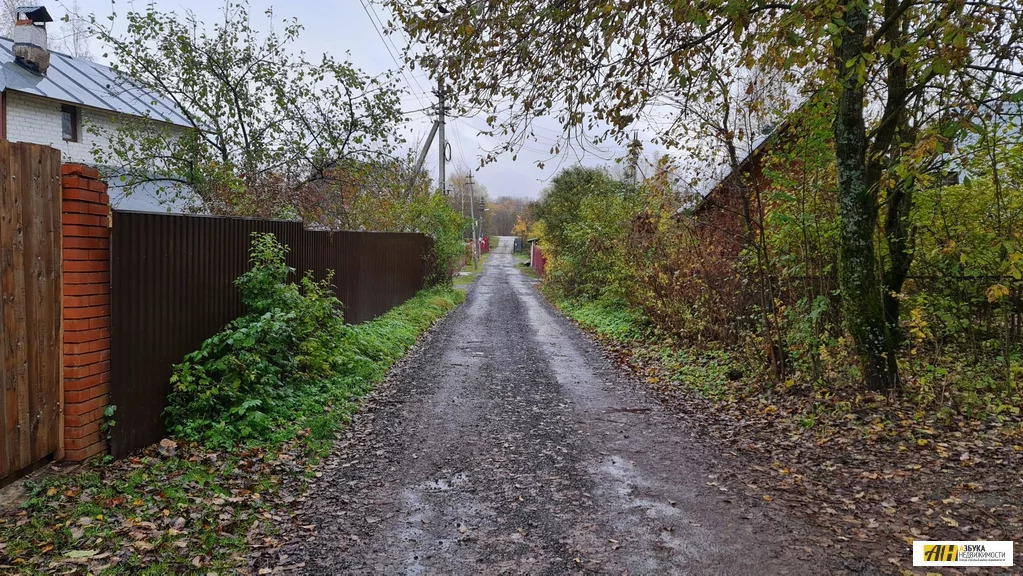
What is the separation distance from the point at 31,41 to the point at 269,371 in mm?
21156

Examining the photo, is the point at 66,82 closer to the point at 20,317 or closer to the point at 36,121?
the point at 36,121

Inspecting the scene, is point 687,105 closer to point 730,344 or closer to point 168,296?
point 730,344

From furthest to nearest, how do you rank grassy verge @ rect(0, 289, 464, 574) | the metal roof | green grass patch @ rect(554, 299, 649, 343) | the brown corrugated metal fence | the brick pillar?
the metal roof
green grass patch @ rect(554, 299, 649, 343)
the brown corrugated metal fence
the brick pillar
grassy verge @ rect(0, 289, 464, 574)

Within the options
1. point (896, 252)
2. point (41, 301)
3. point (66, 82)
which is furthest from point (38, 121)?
point (896, 252)

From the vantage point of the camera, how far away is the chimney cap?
19609mm

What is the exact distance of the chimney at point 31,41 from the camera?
1922cm


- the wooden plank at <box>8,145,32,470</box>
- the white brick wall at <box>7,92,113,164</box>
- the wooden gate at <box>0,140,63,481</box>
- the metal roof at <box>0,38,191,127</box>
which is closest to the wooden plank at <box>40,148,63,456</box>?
the wooden gate at <box>0,140,63,481</box>

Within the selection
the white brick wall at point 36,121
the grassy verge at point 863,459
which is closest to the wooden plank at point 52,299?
the grassy verge at point 863,459

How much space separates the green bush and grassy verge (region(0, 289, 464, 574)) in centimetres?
22

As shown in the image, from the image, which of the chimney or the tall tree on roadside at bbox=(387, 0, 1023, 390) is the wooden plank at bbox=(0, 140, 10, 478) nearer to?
the tall tree on roadside at bbox=(387, 0, 1023, 390)

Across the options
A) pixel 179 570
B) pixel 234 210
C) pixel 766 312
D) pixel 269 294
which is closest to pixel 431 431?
pixel 269 294

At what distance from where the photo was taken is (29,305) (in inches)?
146

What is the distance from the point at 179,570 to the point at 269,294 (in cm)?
369

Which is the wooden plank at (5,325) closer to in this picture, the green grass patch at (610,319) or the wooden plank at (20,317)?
the wooden plank at (20,317)
